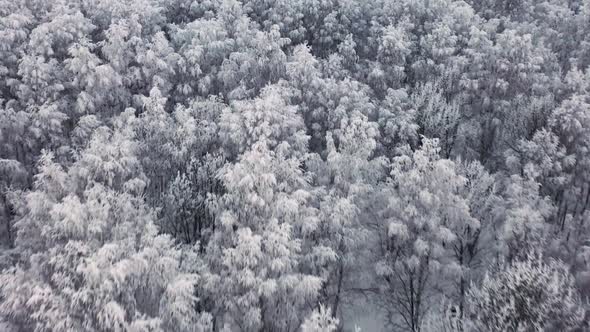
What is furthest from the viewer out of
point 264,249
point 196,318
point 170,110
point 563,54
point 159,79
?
point 563,54

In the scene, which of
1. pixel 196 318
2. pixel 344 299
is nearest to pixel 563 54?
pixel 344 299

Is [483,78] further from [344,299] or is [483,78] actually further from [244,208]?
[244,208]

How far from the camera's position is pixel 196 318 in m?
19.2

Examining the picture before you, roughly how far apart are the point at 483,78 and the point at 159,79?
20434 millimetres

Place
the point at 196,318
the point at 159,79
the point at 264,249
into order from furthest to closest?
the point at 159,79, the point at 264,249, the point at 196,318

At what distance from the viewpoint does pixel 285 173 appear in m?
22.9

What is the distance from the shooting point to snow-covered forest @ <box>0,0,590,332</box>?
18547 millimetres

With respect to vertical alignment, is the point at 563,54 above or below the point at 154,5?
below

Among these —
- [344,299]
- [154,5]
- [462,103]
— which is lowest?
[344,299]

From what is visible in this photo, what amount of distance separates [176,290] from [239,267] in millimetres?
3272

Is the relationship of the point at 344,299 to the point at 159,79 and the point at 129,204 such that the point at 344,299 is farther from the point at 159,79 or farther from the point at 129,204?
the point at 159,79

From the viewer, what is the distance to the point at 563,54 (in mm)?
39000

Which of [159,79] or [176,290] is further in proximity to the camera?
[159,79]

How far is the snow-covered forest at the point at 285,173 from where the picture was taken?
18547 millimetres
